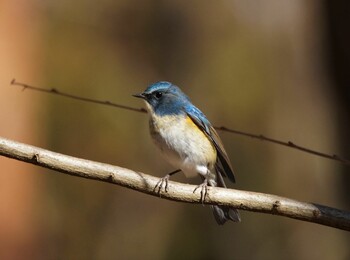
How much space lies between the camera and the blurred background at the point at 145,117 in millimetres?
8531

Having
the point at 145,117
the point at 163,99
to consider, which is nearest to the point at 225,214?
the point at 163,99

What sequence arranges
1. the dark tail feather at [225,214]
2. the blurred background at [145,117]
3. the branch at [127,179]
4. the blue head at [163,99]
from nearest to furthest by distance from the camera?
the branch at [127,179], the dark tail feather at [225,214], the blue head at [163,99], the blurred background at [145,117]

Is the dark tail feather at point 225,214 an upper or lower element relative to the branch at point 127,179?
upper

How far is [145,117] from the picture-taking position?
30.6 ft

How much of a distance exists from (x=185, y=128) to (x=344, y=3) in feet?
7.25

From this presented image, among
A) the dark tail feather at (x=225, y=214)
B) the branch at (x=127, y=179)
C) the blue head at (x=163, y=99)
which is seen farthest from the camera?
the blue head at (x=163, y=99)

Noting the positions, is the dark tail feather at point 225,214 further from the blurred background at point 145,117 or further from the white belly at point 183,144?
the blurred background at point 145,117

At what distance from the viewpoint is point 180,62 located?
388 inches

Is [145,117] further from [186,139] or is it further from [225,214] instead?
[225,214]

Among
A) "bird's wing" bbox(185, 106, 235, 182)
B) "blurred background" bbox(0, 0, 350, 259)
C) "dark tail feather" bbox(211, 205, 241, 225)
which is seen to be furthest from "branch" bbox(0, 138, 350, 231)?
"blurred background" bbox(0, 0, 350, 259)

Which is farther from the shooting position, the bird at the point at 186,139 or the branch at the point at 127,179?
the bird at the point at 186,139

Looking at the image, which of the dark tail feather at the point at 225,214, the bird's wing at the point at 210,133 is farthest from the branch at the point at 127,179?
the bird's wing at the point at 210,133

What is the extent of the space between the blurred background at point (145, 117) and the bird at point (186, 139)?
3554 millimetres

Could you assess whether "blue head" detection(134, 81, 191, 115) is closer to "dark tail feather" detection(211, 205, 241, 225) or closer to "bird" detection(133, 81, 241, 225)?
"bird" detection(133, 81, 241, 225)
